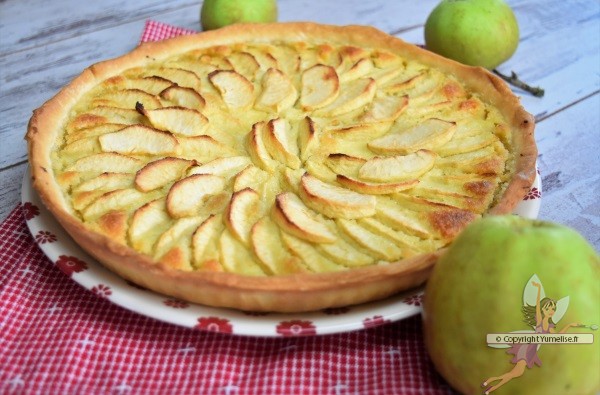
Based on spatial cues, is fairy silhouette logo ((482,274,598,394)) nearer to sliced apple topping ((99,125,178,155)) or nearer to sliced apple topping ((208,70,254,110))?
sliced apple topping ((99,125,178,155))

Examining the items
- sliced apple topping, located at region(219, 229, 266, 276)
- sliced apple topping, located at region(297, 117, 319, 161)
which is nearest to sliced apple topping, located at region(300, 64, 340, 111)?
sliced apple topping, located at region(297, 117, 319, 161)

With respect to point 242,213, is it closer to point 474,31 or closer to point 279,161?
→ point 279,161

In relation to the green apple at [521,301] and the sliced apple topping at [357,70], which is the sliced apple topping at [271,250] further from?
the sliced apple topping at [357,70]

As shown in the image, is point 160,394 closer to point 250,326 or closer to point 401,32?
point 250,326

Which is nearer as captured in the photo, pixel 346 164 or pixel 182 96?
pixel 346 164

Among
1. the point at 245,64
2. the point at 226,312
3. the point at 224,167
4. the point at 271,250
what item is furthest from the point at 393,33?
the point at 226,312

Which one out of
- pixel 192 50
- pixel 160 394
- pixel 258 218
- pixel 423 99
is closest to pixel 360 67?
pixel 423 99

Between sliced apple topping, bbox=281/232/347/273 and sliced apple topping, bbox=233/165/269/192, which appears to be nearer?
sliced apple topping, bbox=281/232/347/273
